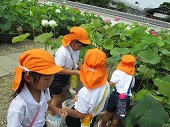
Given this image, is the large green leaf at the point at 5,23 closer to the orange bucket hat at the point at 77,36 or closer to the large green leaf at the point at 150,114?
the orange bucket hat at the point at 77,36

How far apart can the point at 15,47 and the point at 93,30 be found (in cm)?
179

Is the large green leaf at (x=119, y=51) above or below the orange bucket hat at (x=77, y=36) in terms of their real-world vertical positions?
below

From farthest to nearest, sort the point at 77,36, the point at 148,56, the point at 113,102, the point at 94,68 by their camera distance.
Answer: the point at 148,56 < the point at 113,102 < the point at 77,36 < the point at 94,68

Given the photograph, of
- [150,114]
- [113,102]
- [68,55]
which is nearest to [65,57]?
[68,55]

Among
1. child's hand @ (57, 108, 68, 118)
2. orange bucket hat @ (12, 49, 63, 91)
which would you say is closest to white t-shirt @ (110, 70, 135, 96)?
child's hand @ (57, 108, 68, 118)

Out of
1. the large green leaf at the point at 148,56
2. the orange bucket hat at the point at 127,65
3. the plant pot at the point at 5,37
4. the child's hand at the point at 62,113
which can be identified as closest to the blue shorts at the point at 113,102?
the orange bucket hat at the point at 127,65

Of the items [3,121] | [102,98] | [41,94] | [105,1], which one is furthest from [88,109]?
[105,1]

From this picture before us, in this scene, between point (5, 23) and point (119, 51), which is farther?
point (5, 23)

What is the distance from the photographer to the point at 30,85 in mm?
→ 1573

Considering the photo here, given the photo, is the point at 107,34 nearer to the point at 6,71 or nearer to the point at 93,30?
the point at 93,30

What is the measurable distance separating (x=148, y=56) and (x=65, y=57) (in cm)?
139

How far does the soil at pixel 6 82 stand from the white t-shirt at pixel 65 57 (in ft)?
3.29

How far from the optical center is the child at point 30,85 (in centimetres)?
143

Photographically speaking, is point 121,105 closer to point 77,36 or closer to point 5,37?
point 77,36
